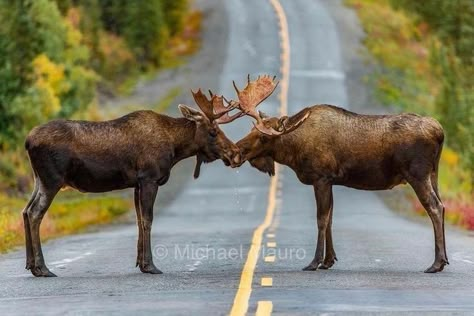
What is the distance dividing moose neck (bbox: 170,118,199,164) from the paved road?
168cm

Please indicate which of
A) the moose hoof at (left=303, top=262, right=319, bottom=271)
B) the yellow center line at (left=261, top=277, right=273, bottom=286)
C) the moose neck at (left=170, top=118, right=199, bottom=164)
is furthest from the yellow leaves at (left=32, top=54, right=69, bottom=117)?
the yellow center line at (left=261, top=277, right=273, bottom=286)

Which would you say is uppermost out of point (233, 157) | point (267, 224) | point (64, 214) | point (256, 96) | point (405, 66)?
point (256, 96)

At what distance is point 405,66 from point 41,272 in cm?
4942

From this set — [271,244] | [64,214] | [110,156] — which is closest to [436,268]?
[110,156]

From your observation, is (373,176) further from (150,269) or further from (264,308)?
(264,308)

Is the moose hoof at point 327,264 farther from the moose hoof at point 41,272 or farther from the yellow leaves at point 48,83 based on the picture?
the yellow leaves at point 48,83

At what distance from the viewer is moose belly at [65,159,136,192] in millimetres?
20453

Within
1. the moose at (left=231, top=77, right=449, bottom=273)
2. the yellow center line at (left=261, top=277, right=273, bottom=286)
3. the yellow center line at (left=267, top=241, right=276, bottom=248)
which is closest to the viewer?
the yellow center line at (left=261, top=277, right=273, bottom=286)

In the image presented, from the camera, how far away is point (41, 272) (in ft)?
65.3

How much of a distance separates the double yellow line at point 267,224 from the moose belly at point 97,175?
2.18m

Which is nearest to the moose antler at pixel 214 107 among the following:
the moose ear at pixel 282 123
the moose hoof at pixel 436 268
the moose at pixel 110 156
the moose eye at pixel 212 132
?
the moose at pixel 110 156

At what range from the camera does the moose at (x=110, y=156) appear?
2030cm

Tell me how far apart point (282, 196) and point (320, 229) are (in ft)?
73.8

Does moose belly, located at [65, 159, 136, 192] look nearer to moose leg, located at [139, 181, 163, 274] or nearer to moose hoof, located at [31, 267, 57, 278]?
moose leg, located at [139, 181, 163, 274]
